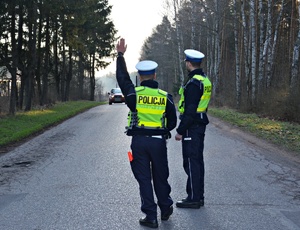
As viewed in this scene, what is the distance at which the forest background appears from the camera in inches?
843

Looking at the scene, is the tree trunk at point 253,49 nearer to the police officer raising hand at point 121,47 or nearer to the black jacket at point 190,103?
the black jacket at point 190,103

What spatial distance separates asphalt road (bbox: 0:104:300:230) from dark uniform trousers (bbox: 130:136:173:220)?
0.24 meters

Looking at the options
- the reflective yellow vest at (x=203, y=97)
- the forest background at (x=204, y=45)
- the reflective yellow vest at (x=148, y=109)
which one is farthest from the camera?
the forest background at (x=204, y=45)

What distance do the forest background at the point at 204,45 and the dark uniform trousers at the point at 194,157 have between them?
12021mm

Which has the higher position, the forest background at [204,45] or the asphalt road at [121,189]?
the forest background at [204,45]

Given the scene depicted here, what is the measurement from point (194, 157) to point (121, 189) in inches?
61.8

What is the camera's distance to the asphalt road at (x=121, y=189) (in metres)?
5.18

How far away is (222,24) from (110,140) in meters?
22.7

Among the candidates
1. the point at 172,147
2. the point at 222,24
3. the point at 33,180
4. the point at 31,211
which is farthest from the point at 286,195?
the point at 222,24

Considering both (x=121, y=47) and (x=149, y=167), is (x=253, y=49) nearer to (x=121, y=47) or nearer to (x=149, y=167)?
(x=121, y=47)

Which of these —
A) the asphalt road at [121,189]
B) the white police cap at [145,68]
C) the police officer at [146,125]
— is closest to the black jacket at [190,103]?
the police officer at [146,125]

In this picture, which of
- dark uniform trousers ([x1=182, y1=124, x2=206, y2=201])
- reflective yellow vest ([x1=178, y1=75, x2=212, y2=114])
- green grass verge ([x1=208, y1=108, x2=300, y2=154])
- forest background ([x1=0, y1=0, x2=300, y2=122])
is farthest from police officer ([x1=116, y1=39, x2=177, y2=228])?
forest background ([x1=0, y1=0, x2=300, y2=122])

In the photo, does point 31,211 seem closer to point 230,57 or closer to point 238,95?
point 238,95

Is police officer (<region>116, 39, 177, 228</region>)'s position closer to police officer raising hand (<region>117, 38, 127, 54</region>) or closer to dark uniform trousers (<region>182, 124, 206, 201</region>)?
police officer raising hand (<region>117, 38, 127, 54</region>)
